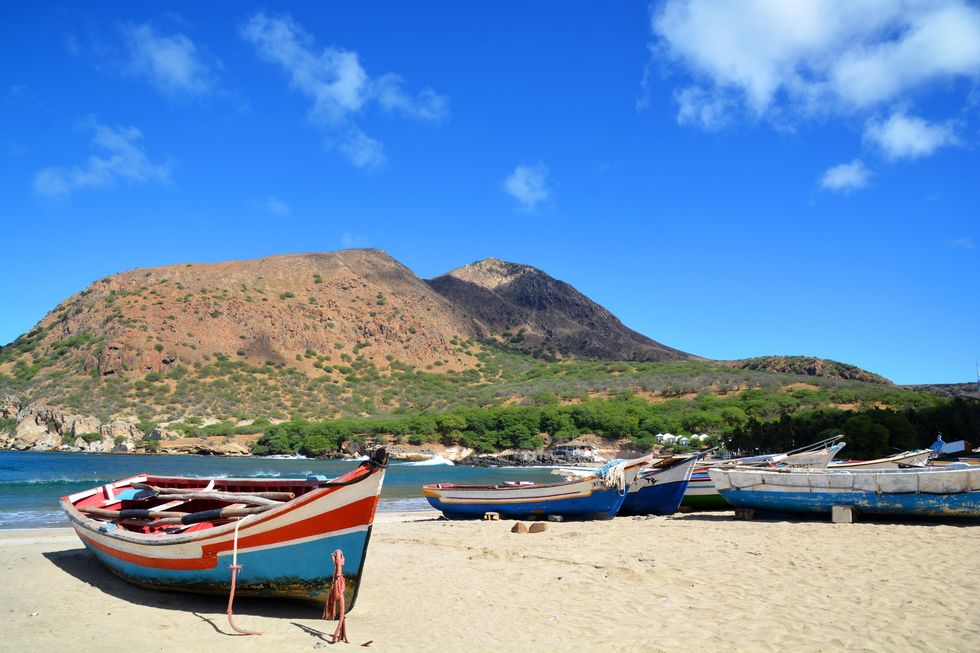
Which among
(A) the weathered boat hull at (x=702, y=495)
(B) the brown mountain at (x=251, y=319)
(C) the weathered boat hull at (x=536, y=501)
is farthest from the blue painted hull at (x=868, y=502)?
(B) the brown mountain at (x=251, y=319)

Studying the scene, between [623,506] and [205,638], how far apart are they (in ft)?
48.6

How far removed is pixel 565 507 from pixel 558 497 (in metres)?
0.33

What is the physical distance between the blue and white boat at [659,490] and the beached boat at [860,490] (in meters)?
2.10

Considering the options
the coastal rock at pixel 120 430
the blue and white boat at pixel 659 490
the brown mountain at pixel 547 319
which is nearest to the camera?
the blue and white boat at pixel 659 490

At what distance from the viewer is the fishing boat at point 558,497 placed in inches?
708

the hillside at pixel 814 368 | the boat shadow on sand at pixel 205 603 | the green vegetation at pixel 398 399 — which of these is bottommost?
the boat shadow on sand at pixel 205 603

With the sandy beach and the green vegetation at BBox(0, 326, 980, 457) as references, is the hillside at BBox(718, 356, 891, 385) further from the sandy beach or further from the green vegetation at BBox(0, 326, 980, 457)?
the sandy beach

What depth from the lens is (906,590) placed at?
337 inches

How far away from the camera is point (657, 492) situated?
1941 centimetres

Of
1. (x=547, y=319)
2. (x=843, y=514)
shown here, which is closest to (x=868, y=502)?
(x=843, y=514)

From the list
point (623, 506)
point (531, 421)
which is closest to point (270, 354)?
point (531, 421)

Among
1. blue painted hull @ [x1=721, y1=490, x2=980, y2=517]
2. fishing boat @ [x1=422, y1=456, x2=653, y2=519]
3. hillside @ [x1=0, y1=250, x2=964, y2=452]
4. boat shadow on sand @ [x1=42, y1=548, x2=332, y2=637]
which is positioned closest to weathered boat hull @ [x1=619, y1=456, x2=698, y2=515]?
fishing boat @ [x1=422, y1=456, x2=653, y2=519]

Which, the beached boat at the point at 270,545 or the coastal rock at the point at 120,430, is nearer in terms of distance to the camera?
the beached boat at the point at 270,545

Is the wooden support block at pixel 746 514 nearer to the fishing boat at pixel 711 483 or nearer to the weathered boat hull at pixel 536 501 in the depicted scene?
the weathered boat hull at pixel 536 501
